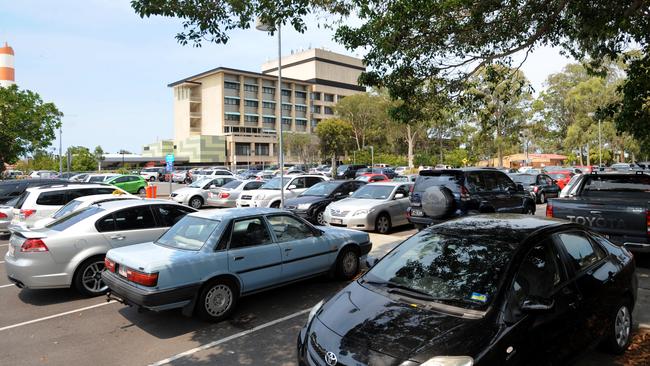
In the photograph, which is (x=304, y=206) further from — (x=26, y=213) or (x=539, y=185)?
(x=539, y=185)

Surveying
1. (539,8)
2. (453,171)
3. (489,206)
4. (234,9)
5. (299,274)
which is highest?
(539,8)

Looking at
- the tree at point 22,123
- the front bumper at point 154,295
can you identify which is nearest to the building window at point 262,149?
the tree at point 22,123

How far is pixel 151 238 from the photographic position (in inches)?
305

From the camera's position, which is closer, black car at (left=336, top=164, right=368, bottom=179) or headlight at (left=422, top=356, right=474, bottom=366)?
headlight at (left=422, top=356, right=474, bottom=366)

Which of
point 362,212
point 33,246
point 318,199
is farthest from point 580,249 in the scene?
point 318,199

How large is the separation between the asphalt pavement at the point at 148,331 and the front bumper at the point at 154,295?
406mm

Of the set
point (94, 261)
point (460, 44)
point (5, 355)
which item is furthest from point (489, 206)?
point (5, 355)

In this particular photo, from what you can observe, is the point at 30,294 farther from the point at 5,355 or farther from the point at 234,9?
the point at 234,9

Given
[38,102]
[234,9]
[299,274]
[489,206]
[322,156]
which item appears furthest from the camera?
[322,156]

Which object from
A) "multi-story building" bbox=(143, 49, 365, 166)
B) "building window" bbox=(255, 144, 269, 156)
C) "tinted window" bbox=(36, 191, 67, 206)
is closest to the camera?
"tinted window" bbox=(36, 191, 67, 206)

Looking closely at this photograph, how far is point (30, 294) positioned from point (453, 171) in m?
8.96

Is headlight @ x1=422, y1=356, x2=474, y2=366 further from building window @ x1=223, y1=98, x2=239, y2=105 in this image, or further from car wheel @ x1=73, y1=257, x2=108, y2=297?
building window @ x1=223, y1=98, x2=239, y2=105

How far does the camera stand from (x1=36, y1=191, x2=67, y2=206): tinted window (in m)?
11.2

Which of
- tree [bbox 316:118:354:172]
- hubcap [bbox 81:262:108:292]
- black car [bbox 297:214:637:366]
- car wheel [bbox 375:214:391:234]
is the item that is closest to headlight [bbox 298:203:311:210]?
car wheel [bbox 375:214:391:234]
